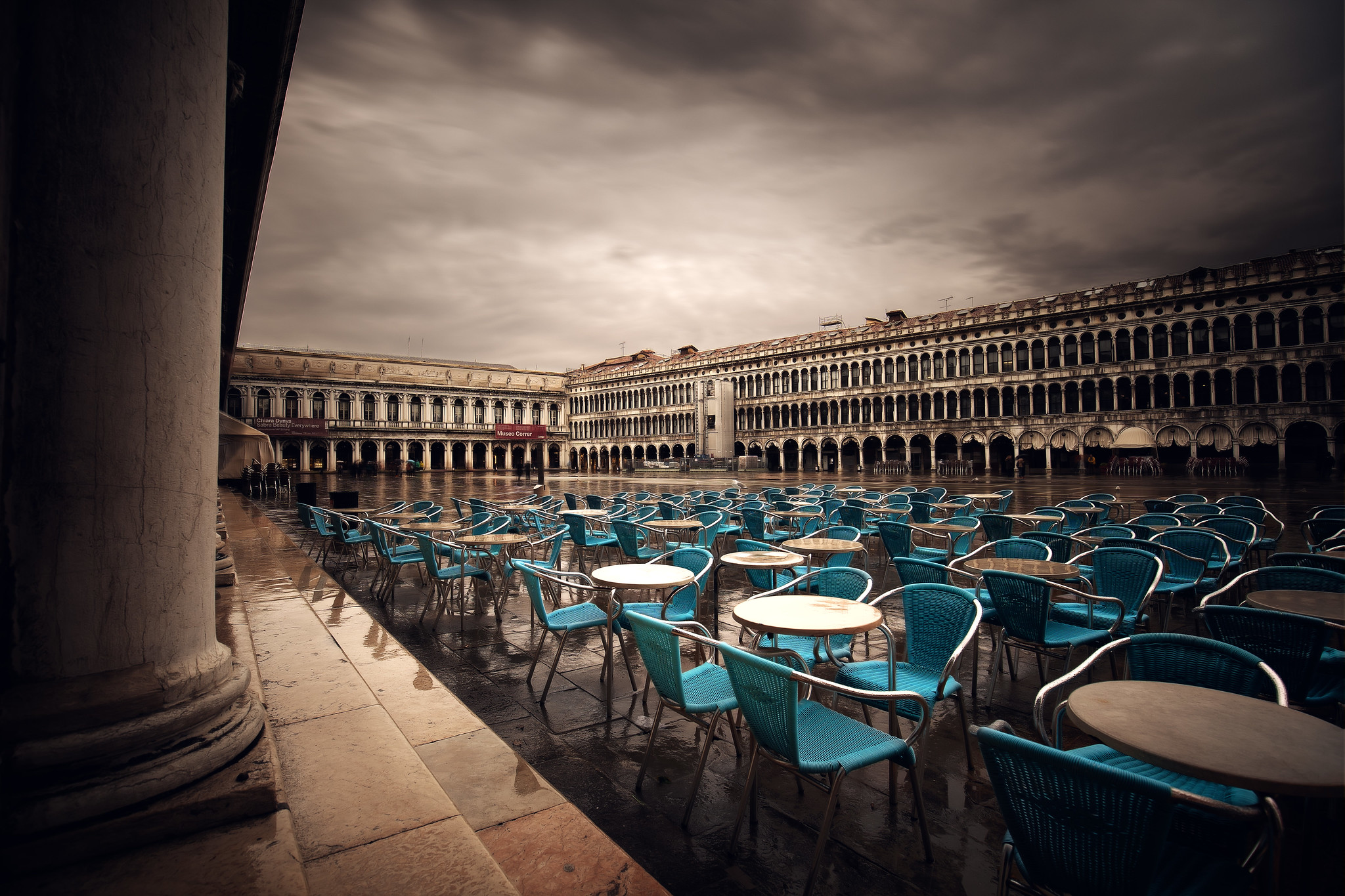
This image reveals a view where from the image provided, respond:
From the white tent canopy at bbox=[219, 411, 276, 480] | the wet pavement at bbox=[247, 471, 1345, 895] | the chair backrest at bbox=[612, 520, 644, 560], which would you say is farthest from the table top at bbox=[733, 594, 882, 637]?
the white tent canopy at bbox=[219, 411, 276, 480]

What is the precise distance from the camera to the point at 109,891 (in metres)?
1.58

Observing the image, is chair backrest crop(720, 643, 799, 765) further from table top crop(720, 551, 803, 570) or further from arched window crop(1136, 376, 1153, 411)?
arched window crop(1136, 376, 1153, 411)

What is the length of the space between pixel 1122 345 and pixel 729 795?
4694cm

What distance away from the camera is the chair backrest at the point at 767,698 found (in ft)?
6.52

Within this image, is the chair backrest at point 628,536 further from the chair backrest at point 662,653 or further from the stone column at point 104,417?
the stone column at point 104,417

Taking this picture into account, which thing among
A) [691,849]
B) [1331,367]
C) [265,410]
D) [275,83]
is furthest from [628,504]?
[265,410]

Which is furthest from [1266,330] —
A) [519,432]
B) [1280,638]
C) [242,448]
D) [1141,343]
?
[519,432]

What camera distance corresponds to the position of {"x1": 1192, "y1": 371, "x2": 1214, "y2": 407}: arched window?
119 feet

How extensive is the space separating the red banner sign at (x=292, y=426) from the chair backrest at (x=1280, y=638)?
59.4 m

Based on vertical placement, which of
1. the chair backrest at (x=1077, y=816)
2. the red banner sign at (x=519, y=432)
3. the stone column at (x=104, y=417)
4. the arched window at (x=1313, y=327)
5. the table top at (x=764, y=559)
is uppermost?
the arched window at (x=1313, y=327)

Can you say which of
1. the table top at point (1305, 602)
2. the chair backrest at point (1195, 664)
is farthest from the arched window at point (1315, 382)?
the chair backrest at point (1195, 664)

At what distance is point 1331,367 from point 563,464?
64.5 metres

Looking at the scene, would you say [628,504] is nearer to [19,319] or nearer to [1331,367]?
[19,319]

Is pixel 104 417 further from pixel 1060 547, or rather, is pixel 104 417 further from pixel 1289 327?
pixel 1289 327
